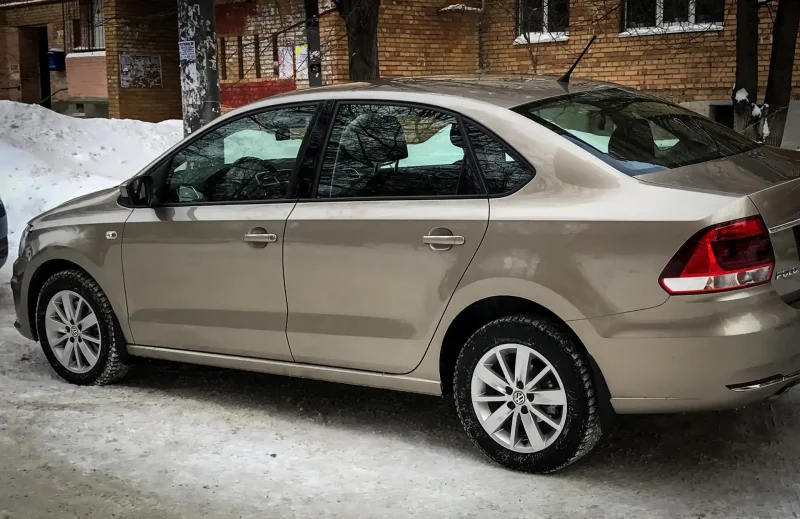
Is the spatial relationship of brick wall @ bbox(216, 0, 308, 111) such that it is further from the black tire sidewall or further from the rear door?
the rear door

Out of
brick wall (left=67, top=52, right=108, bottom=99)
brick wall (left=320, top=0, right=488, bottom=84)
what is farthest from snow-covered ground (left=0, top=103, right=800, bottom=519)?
brick wall (left=67, top=52, right=108, bottom=99)

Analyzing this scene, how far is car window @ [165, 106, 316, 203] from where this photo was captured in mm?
5020

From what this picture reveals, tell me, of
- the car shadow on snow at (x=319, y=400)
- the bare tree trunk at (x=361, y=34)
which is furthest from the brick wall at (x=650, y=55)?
the car shadow on snow at (x=319, y=400)

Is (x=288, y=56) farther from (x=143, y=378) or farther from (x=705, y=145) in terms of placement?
(x=705, y=145)

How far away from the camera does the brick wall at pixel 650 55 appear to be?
1517 centimetres

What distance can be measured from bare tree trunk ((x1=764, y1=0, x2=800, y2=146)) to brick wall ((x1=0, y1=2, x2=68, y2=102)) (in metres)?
20.0

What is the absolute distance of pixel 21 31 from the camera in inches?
1081

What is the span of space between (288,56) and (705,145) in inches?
584

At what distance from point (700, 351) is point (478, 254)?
984 mm

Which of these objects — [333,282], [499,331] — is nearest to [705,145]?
[499,331]

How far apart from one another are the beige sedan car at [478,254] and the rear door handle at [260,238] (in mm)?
12

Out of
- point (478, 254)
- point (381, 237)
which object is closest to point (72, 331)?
point (381, 237)

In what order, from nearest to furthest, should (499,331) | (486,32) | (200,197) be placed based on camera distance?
(499,331)
(200,197)
(486,32)

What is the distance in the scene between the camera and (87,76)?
964 inches
